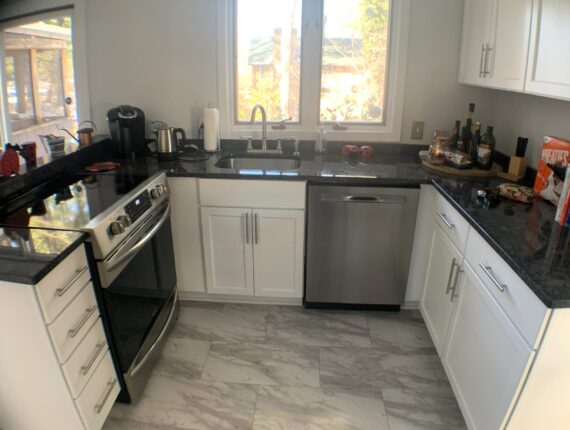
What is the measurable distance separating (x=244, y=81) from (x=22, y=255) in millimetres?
1890

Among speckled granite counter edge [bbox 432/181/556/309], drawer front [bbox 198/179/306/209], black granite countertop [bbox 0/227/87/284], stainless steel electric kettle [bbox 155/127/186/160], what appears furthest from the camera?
stainless steel electric kettle [bbox 155/127/186/160]

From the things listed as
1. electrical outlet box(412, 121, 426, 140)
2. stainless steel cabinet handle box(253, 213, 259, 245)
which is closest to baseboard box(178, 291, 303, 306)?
stainless steel cabinet handle box(253, 213, 259, 245)

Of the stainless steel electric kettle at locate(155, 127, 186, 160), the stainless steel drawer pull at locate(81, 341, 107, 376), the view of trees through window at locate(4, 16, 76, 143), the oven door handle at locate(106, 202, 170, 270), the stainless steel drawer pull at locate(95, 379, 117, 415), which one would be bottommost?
the stainless steel drawer pull at locate(95, 379, 117, 415)

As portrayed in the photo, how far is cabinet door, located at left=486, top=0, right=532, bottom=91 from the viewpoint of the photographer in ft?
6.14

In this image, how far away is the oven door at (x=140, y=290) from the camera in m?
1.69

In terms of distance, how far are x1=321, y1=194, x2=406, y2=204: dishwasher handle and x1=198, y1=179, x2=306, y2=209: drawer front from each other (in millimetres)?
164

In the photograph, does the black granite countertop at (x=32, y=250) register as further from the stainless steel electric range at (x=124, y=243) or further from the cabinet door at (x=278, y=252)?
the cabinet door at (x=278, y=252)

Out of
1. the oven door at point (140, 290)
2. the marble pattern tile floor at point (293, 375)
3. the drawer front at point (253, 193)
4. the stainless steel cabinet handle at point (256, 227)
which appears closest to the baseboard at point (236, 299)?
the marble pattern tile floor at point (293, 375)

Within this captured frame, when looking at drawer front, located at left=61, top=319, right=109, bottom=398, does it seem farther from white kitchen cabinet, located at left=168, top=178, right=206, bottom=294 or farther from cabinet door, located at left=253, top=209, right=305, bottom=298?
cabinet door, located at left=253, top=209, right=305, bottom=298

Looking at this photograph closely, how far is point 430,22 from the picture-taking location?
2.60 meters

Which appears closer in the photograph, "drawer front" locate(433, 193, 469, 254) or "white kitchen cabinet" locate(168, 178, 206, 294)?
"drawer front" locate(433, 193, 469, 254)

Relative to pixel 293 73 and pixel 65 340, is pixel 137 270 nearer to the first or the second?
pixel 65 340

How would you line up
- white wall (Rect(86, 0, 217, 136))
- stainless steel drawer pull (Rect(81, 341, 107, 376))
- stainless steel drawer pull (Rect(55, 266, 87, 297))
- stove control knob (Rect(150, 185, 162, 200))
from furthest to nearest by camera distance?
white wall (Rect(86, 0, 217, 136)) < stove control knob (Rect(150, 185, 162, 200)) < stainless steel drawer pull (Rect(81, 341, 107, 376)) < stainless steel drawer pull (Rect(55, 266, 87, 297))

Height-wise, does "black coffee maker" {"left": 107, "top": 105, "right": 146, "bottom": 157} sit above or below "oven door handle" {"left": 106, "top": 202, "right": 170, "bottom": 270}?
above
